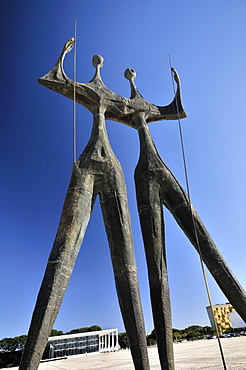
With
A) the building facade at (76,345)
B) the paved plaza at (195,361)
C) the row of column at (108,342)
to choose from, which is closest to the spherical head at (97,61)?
the paved plaza at (195,361)

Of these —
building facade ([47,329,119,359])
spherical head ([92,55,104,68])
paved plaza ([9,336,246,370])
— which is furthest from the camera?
building facade ([47,329,119,359])

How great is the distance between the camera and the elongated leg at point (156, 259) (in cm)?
530

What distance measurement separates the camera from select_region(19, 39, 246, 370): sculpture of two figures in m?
4.80

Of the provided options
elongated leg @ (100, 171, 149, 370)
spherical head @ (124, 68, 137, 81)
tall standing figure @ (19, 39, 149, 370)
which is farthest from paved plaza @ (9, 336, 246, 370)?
spherical head @ (124, 68, 137, 81)

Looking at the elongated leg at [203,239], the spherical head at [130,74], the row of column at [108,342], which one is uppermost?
the spherical head at [130,74]

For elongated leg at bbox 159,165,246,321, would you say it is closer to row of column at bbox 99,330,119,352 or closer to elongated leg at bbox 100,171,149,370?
elongated leg at bbox 100,171,149,370

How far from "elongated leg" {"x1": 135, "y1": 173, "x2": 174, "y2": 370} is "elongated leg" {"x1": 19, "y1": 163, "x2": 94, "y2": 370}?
51.0 inches

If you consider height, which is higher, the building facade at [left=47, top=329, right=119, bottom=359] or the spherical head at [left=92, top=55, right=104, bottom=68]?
the spherical head at [left=92, top=55, right=104, bottom=68]

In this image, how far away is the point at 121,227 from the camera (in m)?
5.83

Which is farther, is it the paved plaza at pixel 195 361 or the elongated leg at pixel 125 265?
the paved plaza at pixel 195 361

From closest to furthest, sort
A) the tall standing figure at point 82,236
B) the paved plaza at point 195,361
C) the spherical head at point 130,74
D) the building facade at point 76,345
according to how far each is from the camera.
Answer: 1. the tall standing figure at point 82,236
2. the paved plaza at point 195,361
3. the spherical head at point 130,74
4. the building facade at point 76,345

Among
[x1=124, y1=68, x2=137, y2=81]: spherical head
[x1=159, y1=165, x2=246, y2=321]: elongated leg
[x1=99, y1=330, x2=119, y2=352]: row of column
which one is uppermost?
[x1=124, y1=68, x2=137, y2=81]: spherical head

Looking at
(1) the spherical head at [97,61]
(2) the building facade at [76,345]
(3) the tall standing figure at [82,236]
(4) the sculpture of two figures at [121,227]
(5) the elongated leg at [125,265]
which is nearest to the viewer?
(3) the tall standing figure at [82,236]

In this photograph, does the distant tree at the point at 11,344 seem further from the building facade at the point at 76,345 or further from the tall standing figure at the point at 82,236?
the tall standing figure at the point at 82,236
